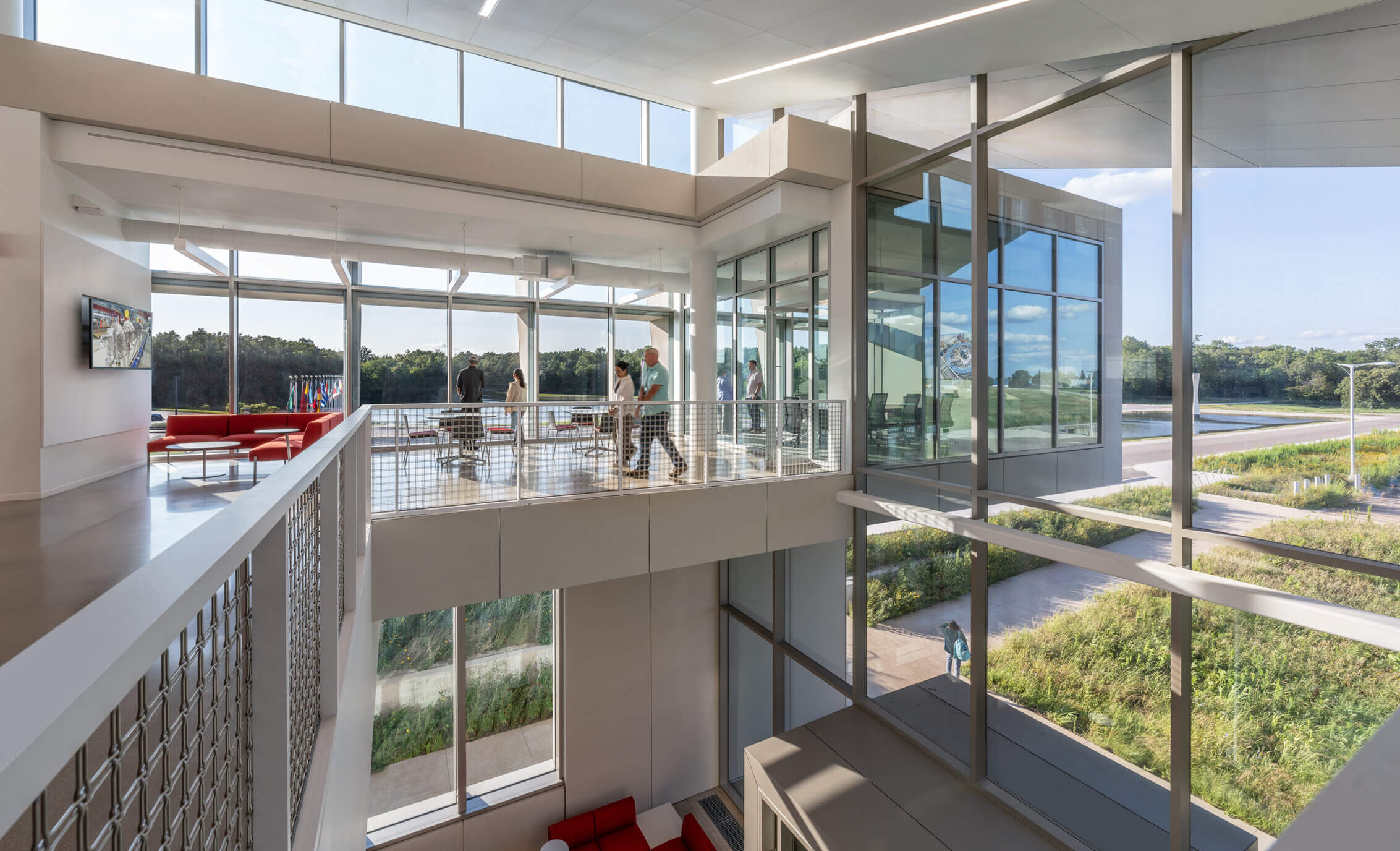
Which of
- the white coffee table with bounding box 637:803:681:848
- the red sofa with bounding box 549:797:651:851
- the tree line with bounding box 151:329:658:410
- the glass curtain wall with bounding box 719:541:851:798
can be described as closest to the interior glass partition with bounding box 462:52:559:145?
the tree line with bounding box 151:329:658:410

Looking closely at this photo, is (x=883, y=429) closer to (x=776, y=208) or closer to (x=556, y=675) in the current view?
(x=776, y=208)

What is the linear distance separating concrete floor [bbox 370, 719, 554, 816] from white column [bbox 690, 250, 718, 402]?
5322 mm

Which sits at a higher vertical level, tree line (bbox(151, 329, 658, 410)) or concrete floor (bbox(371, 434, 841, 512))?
tree line (bbox(151, 329, 658, 410))

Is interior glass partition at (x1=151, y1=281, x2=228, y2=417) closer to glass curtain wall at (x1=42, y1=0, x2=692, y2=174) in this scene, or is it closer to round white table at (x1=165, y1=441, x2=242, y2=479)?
round white table at (x1=165, y1=441, x2=242, y2=479)

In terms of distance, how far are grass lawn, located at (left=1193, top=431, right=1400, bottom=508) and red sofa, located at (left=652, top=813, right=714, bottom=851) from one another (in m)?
6.80

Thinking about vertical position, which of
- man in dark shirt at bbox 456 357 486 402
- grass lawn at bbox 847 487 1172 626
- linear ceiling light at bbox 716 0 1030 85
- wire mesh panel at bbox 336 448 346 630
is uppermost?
linear ceiling light at bbox 716 0 1030 85

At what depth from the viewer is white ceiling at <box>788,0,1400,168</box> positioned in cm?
356

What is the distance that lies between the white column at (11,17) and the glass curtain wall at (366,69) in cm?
65

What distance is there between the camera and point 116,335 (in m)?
7.22

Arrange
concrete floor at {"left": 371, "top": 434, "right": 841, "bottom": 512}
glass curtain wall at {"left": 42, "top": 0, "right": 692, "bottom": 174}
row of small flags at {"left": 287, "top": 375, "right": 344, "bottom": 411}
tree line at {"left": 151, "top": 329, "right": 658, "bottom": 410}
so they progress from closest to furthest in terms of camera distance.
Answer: concrete floor at {"left": 371, "top": 434, "right": 841, "bottom": 512}, glass curtain wall at {"left": 42, "top": 0, "right": 692, "bottom": 174}, tree line at {"left": 151, "top": 329, "right": 658, "bottom": 410}, row of small flags at {"left": 287, "top": 375, "right": 344, "bottom": 411}

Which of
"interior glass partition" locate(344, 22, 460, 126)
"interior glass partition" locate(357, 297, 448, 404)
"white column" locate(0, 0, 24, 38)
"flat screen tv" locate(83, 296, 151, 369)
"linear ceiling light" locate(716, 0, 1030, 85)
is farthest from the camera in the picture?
"interior glass partition" locate(357, 297, 448, 404)

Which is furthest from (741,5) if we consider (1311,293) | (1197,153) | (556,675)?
(556,675)

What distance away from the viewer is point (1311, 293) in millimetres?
3811

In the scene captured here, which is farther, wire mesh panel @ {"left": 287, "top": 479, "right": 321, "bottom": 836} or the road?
the road
